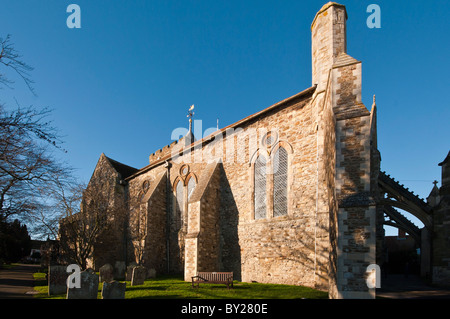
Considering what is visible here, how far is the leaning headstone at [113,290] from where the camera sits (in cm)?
902

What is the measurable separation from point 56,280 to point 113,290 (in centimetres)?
475

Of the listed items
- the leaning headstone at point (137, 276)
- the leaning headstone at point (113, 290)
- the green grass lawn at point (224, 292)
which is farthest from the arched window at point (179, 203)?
the leaning headstone at point (113, 290)

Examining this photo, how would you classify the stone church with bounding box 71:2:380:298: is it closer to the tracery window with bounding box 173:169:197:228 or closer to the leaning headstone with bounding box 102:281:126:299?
the tracery window with bounding box 173:169:197:228

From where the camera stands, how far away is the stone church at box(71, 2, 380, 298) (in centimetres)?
838

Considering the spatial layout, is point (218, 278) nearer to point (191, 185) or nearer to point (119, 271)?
point (191, 185)

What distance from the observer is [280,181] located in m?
13.6

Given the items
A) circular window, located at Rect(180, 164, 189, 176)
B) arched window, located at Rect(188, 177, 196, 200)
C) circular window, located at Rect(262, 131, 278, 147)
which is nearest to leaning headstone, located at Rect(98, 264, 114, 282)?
arched window, located at Rect(188, 177, 196, 200)

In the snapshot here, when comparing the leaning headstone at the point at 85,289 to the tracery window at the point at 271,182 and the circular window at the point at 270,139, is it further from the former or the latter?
the circular window at the point at 270,139

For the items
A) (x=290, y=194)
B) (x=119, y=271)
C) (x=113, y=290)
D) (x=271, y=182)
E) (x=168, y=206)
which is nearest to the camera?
(x=113, y=290)

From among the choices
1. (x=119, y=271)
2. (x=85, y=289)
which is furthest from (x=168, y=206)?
(x=85, y=289)

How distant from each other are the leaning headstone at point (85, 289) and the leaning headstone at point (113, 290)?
3.58ft

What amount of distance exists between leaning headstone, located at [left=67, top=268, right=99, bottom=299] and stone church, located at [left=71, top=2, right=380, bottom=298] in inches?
204
